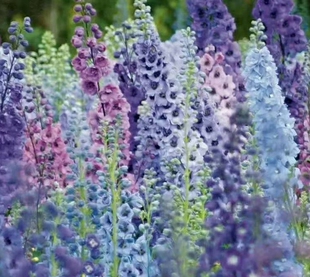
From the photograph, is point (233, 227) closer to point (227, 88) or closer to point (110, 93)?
point (110, 93)

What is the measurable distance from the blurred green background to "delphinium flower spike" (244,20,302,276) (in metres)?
4.87

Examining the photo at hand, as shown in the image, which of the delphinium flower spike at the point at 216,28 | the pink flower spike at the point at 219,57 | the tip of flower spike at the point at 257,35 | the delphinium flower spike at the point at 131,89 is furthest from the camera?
the delphinium flower spike at the point at 216,28

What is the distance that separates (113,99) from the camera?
4.70 meters

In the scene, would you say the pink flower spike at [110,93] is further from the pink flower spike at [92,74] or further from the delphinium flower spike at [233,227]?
the delphinium flower spike at [233,227]

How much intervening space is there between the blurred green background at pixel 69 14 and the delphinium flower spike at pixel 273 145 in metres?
4.87

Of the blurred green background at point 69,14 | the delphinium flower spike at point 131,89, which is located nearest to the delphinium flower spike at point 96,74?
the delphinium flower spike at point 131,89

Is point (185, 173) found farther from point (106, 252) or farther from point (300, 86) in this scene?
point (300, 86)

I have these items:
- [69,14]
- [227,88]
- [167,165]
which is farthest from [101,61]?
[69,14]

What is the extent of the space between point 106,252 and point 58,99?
3.21 m

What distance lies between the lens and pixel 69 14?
9.98 metres

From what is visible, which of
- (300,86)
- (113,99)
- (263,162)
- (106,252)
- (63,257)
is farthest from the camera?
(300,86)

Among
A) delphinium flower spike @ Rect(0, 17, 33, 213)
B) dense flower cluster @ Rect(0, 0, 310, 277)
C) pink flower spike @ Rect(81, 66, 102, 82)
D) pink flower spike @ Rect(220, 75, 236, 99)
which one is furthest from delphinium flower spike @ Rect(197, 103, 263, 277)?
pink flower spike @ Rect(220, 75, 236, 99)

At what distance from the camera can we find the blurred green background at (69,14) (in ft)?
31.5

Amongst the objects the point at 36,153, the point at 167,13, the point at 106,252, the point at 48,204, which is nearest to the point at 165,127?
the point at 36,153
